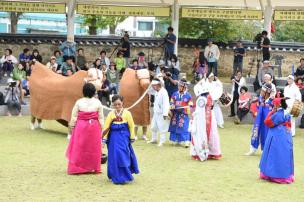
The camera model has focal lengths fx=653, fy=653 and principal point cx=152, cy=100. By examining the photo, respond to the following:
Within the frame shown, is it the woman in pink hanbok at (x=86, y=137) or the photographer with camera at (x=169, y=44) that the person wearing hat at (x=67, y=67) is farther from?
the woman in pink hanbok at (x=86, y=137)

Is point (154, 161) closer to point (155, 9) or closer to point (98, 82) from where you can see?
point (98, 82)

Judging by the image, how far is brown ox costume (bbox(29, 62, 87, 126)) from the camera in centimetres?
1348

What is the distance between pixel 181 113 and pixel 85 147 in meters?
3.59

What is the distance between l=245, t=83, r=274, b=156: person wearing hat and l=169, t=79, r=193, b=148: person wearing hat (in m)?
1.41

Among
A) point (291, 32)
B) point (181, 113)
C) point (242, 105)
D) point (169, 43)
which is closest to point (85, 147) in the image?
point (181, 113)

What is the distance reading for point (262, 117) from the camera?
1198 centimetres

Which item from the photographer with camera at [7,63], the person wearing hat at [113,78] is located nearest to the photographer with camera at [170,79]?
the person wearing hat at [113,78]

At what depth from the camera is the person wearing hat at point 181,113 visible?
43.1ft

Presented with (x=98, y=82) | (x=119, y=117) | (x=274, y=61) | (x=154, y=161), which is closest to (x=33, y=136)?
(x=98, y=82)

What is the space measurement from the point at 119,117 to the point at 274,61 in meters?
14.9

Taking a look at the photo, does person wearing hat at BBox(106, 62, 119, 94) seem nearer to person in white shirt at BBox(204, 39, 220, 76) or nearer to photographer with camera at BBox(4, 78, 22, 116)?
photographer with camera at BBox(4, 78, 22, 116)

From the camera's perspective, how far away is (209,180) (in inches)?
388

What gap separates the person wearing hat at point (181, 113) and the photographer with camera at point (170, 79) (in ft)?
9.38

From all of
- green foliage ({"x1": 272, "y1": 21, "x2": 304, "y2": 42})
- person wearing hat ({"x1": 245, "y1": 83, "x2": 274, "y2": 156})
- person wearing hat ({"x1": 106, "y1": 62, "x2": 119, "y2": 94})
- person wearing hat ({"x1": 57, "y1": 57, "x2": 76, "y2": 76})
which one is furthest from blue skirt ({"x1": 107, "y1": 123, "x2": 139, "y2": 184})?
green foliage ({"x1": 272, "y1": 21, "x2": 304, "y2": 42})
